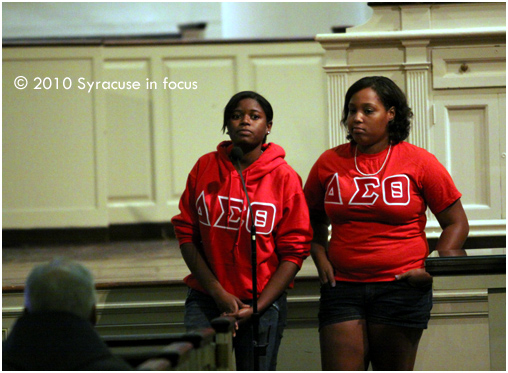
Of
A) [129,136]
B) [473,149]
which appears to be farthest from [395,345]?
[129,136]

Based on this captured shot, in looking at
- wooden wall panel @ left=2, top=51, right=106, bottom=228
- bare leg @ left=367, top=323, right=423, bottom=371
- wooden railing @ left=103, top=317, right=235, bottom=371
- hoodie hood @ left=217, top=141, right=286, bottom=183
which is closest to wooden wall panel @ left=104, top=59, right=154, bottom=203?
wooden wall panel @ left=2, top=51, right=106, bottom=228

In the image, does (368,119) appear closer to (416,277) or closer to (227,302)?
(416,277)

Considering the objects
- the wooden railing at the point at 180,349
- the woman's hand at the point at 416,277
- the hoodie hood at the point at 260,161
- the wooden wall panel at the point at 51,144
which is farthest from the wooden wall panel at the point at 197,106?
the wooden railing at the point at 180,349

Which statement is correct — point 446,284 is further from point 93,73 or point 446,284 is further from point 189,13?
point 189,13

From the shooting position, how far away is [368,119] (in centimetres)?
211

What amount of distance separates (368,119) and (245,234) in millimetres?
525

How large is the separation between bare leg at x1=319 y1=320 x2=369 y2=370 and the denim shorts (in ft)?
0.08

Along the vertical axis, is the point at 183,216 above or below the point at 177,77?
below

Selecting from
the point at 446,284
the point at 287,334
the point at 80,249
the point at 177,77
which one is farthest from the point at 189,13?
the point at 446,284

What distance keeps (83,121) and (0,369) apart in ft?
10.7

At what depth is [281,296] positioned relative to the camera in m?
2.13

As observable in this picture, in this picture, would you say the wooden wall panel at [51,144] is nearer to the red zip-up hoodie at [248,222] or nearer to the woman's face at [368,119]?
the red zip-up hoodie at [248,222]

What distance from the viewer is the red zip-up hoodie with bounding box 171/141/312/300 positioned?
6.84 ft

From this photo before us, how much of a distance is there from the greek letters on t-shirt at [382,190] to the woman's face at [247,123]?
13.2 inches
